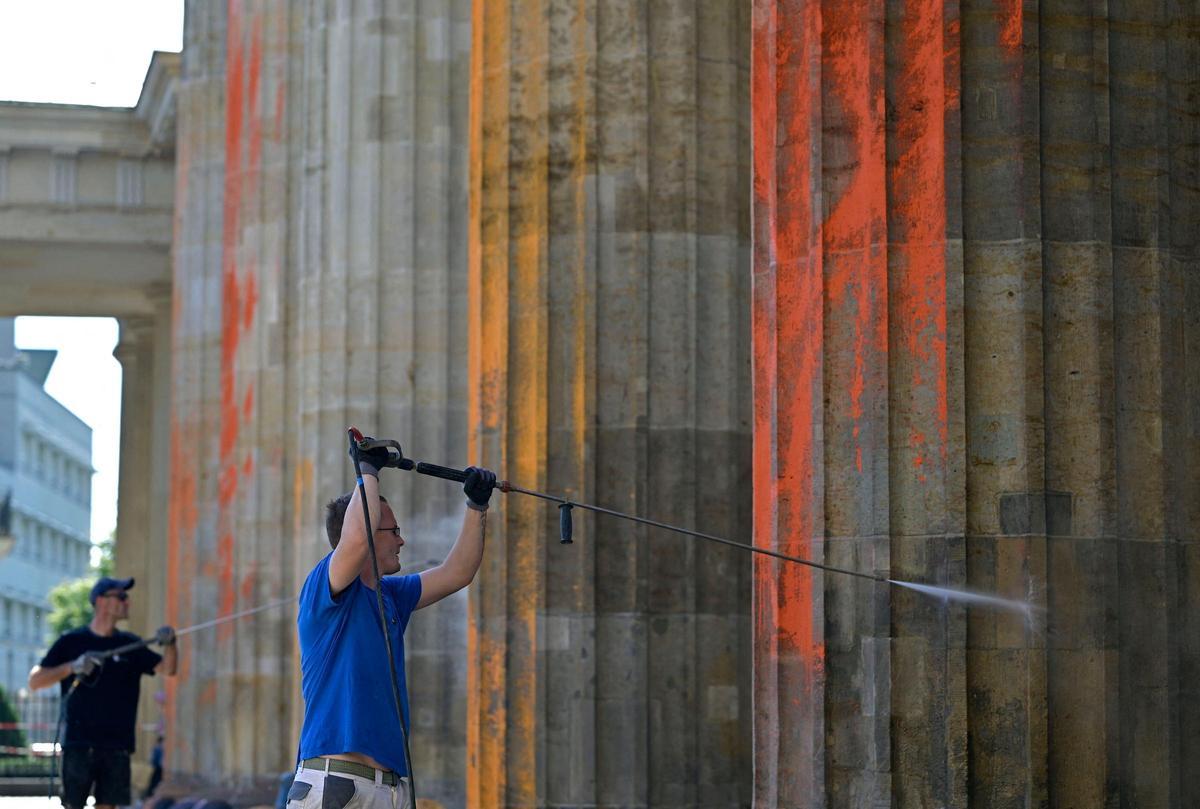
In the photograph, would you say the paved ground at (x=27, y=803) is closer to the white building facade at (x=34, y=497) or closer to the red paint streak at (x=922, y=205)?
the red paint streak at (x=922, y=205)

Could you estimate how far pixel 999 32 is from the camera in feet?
30.5

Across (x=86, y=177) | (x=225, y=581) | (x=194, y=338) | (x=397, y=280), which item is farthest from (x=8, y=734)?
(x=397, y=280)

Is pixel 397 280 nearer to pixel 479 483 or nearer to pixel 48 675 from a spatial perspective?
pixel 48 675

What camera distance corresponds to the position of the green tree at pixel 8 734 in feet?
175

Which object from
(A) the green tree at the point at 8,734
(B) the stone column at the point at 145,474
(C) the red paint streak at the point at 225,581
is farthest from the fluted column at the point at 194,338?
(A) the green tree at the point at 8,734

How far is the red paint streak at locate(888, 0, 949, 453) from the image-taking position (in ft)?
30.2

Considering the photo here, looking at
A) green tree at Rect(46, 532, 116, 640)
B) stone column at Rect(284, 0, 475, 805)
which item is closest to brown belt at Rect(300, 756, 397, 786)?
stone column at Rect(284, 0, 475, 805)

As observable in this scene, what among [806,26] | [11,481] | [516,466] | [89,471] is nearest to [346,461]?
[516,466]

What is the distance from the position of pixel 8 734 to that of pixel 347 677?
52488 millimetres

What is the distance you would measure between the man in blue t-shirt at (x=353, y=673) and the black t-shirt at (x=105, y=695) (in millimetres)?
7866

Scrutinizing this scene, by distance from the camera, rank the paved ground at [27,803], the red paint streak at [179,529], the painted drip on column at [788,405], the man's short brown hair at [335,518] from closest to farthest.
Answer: the painted drip on column at [788,405], the man's short brown hair at [335,518], the red paint streak at [179,529], the paved ground at [27,803]

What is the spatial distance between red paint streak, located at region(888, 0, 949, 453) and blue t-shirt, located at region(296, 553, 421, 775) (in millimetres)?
2278

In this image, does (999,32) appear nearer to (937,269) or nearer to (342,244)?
(937,269)

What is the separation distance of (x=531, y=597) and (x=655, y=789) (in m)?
1.29
